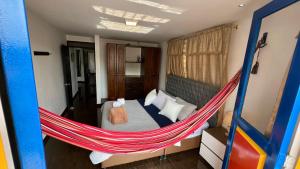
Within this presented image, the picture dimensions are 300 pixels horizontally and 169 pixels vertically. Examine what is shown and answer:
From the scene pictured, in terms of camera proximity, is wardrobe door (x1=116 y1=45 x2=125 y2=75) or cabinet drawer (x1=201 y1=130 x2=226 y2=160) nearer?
cabinet drawer (x1=201 y1=130 x2=226 y2=160)

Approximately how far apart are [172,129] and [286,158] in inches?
32.9

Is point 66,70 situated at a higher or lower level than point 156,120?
higher

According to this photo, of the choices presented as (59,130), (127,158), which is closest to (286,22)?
(59,130)

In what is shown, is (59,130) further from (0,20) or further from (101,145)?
(0,20)

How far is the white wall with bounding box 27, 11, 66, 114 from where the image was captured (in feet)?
7.00

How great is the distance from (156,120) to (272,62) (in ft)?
5.82

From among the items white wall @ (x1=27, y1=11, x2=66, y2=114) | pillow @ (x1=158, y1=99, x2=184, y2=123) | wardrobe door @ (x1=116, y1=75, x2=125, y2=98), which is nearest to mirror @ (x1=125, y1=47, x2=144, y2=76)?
wardrobe door @ (x1=116, y1=75, x2=125, y2=98)

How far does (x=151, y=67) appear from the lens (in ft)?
14.4

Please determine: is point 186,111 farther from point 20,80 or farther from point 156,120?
point 20,80

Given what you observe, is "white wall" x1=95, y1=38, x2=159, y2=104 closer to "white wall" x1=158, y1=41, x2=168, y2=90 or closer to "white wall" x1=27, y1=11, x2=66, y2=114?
"white wall" x1=158, y1=41, x2=168, y2=90

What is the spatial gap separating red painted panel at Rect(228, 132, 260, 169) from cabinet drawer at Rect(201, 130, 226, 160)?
0.54 metres

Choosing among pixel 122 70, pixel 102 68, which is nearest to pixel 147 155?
pixel 122 70

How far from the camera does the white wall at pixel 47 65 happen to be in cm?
213

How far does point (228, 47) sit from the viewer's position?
2041 millimetres
